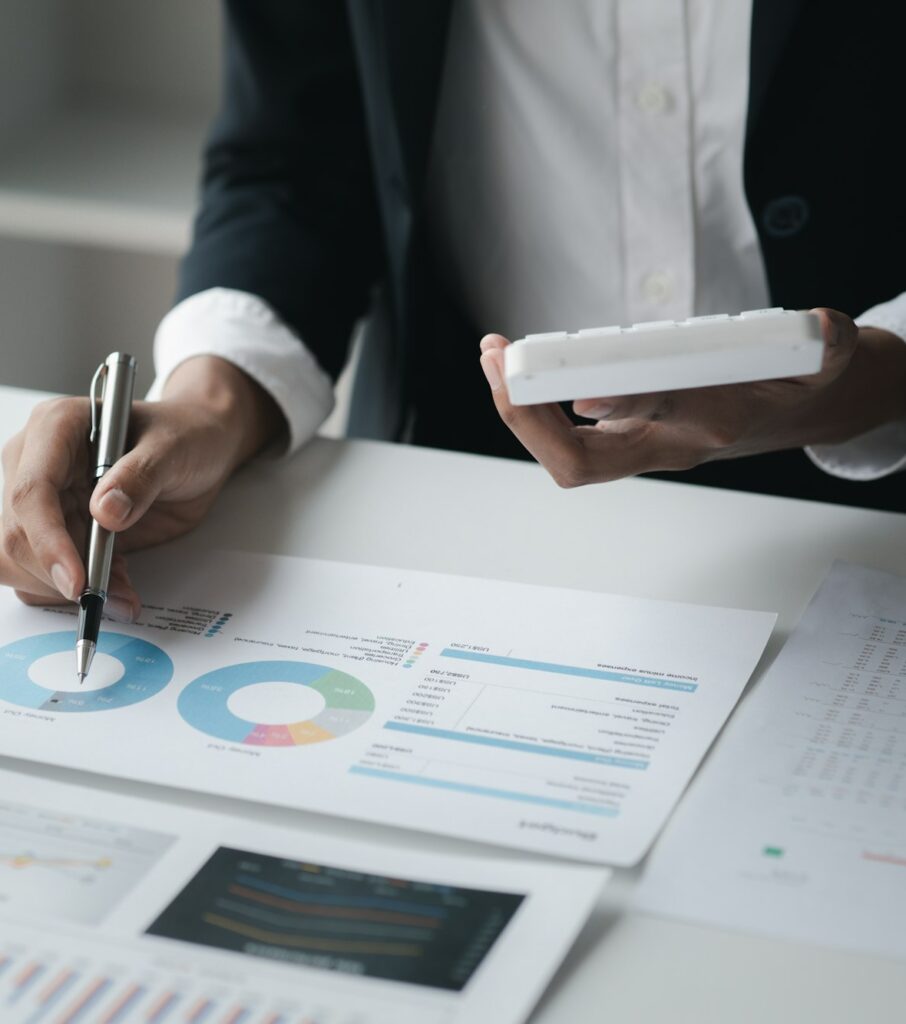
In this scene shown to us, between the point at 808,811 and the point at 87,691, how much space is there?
0.28 meters

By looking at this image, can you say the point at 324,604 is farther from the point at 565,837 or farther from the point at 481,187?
the point at 481,187

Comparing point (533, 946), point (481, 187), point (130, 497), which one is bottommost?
point (533, 946)

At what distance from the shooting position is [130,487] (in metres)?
0.60

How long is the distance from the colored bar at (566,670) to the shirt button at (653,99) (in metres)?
0.48

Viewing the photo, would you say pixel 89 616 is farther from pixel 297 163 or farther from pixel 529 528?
pixel 297 163

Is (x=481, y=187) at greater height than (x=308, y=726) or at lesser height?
greater

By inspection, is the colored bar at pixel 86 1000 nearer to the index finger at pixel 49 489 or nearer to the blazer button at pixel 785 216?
the index finger at pixel 49 489

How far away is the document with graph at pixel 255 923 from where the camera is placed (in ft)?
1.18

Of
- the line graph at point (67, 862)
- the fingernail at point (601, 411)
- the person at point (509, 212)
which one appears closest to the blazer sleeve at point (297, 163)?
the person at point (509, 212)

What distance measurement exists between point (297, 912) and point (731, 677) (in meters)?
0.22

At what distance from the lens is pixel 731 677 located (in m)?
0.53

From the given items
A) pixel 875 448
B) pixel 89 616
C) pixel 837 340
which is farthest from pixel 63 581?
pixel 875 448

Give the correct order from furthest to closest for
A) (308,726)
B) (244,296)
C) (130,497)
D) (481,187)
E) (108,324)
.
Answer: (108,324)
(481,187)
(244,296)
(130,497)
(308,726)

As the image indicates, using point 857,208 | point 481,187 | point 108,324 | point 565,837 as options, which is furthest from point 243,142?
point 108,324
